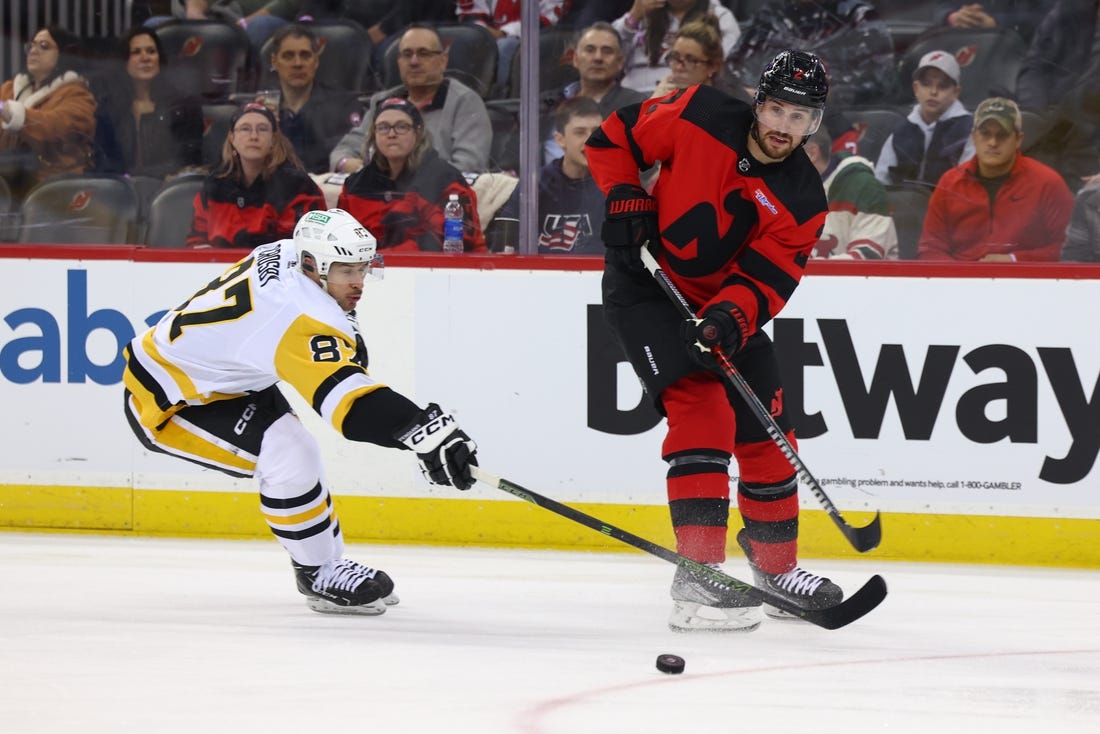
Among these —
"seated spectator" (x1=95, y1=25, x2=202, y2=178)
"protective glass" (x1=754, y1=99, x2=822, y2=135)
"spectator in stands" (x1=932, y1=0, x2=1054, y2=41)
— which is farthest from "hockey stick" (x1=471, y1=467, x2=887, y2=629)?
"seated spectator" (x1=95, y1=25, x2=202, y2=178)

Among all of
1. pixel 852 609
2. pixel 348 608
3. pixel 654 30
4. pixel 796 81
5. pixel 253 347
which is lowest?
pixel 348 608

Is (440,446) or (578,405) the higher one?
(440,446)

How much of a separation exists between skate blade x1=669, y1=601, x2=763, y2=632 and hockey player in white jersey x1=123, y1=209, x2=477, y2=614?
1.92 ft

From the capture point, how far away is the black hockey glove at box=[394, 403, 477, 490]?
10.3 ft

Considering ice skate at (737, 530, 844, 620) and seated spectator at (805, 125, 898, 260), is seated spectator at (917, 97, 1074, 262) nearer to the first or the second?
seated spectator at (805, 125, 898, 260)

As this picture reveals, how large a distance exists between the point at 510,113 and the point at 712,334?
5.64ft

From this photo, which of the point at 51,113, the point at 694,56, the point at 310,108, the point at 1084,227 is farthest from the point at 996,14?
the point at 51,113

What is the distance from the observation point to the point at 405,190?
480 cm

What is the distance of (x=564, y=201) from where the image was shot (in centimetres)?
472

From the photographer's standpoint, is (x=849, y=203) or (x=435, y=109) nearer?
(x=849, y=203)

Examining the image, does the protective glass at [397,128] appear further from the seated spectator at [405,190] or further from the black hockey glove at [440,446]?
the black hockey glove at [440,446]

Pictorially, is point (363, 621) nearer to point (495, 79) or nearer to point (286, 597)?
point (286, 597)

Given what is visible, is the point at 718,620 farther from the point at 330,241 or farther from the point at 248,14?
the point at 248,14

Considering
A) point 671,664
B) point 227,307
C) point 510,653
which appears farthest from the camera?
point 227,307
